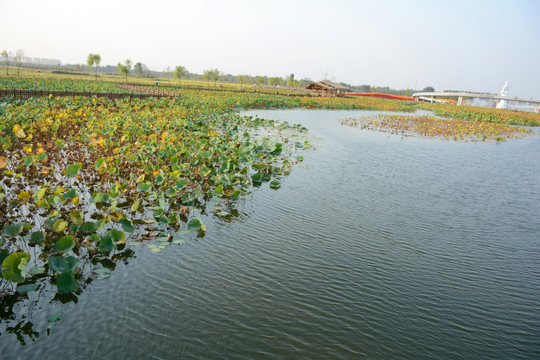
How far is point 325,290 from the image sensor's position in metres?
5.54

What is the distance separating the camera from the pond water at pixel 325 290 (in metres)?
4.32

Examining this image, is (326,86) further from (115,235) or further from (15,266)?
(15,266)

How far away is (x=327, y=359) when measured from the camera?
13.7ft

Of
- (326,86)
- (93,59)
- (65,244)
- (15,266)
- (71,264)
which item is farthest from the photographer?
(93,59)

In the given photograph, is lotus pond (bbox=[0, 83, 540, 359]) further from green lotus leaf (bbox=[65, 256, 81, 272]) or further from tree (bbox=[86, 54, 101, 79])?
tree (bbox=[86, 54, 101, 79])

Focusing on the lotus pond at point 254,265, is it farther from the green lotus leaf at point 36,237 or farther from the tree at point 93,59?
the tree at point 93,59

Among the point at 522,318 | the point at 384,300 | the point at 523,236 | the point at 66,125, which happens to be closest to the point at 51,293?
the point at 384,300

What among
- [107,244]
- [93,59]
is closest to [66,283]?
[107,244]

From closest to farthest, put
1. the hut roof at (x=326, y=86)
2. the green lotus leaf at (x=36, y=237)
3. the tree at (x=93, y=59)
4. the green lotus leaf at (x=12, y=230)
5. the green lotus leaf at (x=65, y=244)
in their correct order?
1. the green lotus leaf at (x=65, y=244)
2. the green lotus leaf at (x=12, y=230)
3. the green lotus leaf at (x=36, y=237)
4. the hut roof at (x=326, y=86)
5. the tree at (x=93, y=59)

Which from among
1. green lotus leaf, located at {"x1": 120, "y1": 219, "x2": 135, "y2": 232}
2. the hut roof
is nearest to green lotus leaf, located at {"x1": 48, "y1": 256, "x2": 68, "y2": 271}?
green lotus leaf, located at {"x1": 120, "y1": 219, "x2": 135, "y2": 232}

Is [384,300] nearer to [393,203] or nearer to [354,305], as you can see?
[354,305]

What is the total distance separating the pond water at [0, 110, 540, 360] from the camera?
14.2 ft

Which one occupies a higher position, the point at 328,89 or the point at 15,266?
the point at 328,89

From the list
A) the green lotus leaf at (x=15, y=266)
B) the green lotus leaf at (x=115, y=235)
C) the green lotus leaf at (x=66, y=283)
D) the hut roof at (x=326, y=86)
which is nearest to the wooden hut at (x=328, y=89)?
the hut roof at (x=326, y=86)
